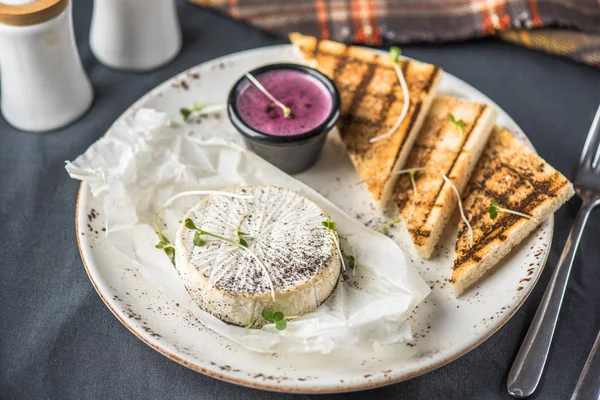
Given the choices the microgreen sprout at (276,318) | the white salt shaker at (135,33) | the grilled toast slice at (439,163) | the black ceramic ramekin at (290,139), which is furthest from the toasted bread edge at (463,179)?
the white salt shaker at (135,33)

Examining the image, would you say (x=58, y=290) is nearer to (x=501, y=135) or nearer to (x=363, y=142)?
(x=363, y=142)

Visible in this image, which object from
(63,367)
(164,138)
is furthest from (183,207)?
(63,367)

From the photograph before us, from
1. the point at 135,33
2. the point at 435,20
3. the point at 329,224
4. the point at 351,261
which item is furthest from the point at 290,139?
the point at 435,20

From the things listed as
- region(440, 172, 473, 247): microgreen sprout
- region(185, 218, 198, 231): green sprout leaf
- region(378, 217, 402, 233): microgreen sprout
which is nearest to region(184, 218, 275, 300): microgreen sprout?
region(185, 218, 198, 231): green sprout leaf

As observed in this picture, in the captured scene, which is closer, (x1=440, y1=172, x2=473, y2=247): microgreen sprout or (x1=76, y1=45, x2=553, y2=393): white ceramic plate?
(x1=76, y1=45, x2=553, y2=393): white ceramic plate

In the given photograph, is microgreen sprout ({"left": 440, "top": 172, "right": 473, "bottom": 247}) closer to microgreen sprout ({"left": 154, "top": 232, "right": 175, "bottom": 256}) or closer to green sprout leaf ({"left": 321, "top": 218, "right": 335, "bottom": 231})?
green sprout leaf ({"left": 321, "top": 218, "right": 335, "bottom": 231})

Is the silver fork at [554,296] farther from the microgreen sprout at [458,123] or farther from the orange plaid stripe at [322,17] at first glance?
the orange plaid stripe at [322,17]

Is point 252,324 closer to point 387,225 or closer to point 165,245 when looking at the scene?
point 165,245
